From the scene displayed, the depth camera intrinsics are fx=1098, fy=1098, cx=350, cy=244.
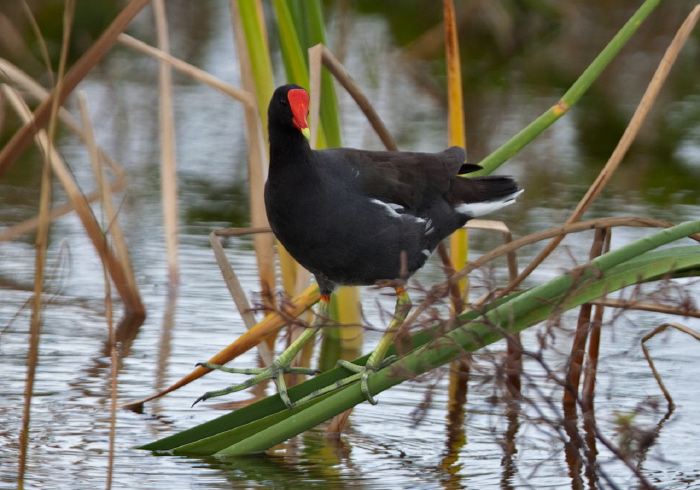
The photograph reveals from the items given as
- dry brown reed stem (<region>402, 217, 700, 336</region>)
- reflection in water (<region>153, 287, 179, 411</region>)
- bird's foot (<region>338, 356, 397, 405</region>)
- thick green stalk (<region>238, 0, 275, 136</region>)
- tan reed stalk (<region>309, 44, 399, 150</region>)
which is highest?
thick green stalk (<region>238, 0, 275, 136</region>)

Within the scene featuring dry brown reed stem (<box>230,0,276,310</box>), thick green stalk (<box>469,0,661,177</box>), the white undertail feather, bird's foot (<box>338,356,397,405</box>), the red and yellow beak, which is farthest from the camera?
dry brown reed stem (<box>230,0,276,310</box>)

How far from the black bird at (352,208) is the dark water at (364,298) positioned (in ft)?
1.04

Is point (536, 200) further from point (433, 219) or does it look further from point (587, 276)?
point (587, 276)

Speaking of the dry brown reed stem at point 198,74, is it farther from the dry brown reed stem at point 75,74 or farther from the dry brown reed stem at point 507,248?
the dry brown reed stem at point 507,248

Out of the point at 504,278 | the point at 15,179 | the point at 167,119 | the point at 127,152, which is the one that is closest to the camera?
the point at 167,119

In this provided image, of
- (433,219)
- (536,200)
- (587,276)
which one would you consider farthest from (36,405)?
(536,200)

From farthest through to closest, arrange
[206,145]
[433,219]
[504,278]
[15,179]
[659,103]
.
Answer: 1. [659,103]
2. [206,145]
3. [15,179]
4. [504,278]
5. [433,219]

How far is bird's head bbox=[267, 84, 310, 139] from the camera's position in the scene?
2.38m

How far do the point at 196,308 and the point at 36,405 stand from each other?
970mm

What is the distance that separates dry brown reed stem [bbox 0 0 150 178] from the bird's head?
350 millimetres

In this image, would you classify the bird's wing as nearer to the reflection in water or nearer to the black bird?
the black bird

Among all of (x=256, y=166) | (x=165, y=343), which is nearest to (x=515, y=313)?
(x=256, y=166)

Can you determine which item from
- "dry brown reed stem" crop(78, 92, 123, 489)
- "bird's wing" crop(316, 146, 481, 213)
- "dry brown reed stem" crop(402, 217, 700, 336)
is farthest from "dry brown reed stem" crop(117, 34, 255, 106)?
"dry brown reed stem" crop(402, 217, 700, 336)

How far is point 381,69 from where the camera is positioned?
26.2 ft
